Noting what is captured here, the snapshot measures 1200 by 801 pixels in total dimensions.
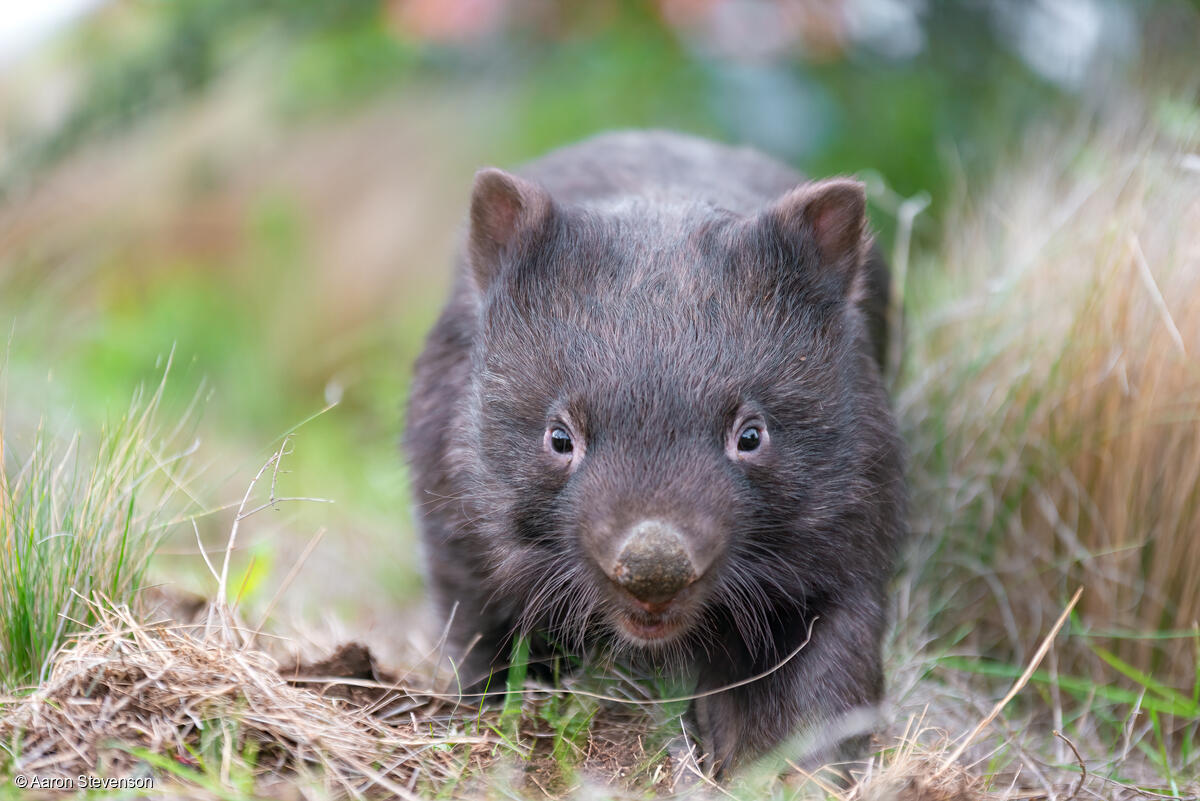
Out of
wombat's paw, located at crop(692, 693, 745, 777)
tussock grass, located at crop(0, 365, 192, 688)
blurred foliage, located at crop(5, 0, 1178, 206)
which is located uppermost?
blurred foliage, located at crop(5, 0, 1178, 206)

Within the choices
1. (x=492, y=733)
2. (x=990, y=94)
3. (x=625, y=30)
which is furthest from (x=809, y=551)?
(x=625, y=30)

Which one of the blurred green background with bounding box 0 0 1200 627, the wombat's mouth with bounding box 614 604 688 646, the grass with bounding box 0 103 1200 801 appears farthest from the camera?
the blurred green background with bounding box 0 0 1200 627

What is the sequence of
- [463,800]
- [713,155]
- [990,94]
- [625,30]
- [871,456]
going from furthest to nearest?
[625,30]
[990,94]
[713,155]
[871,456]
[463,800]

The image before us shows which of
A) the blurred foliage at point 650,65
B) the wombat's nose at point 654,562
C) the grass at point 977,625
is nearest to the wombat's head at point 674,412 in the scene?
the wombat's nose at point 654,562

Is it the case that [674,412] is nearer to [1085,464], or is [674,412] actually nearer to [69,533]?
[69,533]

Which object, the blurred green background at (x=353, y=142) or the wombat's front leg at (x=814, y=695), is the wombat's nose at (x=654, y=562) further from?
Answer: the blurred green background at (x=353, y=142)

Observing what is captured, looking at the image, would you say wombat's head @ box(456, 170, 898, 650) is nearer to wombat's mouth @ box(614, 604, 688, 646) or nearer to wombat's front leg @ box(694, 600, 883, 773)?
wombat's mouth @ box(614, 604, 688, 646)

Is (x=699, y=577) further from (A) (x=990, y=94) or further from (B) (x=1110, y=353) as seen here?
(A) (x=990, y=94)

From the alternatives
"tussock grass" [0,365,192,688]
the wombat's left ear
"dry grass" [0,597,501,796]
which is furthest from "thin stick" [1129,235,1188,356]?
"tussock grass" [0,365,192,688]
